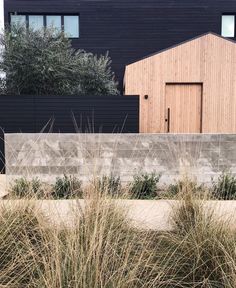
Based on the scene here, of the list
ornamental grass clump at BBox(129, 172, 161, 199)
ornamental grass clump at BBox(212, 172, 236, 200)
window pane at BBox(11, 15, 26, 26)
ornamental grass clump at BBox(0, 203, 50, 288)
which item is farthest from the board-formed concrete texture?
window pane at BBox(11, 15, 26, 26)

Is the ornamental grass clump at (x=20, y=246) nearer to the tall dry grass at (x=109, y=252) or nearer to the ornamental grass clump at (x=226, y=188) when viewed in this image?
the tall dry grass at (x=109, y=252)

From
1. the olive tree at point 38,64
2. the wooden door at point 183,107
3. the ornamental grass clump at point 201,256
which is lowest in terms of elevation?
the ornamental grass clump at point 201,256

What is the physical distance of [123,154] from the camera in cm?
736

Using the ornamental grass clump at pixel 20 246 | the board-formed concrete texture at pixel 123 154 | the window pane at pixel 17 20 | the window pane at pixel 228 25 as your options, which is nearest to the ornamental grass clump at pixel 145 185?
the board-formed concrete texture at pixel 123 154

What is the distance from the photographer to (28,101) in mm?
9422

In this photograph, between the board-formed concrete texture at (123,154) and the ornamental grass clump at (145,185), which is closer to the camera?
the ornamental grass clump at (145,185)

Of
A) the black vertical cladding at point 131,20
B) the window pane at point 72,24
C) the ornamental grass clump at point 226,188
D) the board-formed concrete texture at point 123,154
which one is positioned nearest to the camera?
the ornamental grass clump at point 226,188

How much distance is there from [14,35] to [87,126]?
229 inches

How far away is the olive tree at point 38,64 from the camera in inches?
481

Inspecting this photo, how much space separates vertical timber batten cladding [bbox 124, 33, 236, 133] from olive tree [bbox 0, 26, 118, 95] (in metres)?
2.05

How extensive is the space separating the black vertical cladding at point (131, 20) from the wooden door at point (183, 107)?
6.90 meters

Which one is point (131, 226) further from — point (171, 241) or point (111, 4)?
point (111, 4)

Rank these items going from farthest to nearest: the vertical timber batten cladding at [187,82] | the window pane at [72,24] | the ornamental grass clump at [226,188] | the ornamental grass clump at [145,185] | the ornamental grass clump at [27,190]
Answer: the window pane at [72,24], the vertical timber batten cladding at [187,82], the ornamental grass clump at [145,185], the ornamental grass clump at [226,188], the ornamental grass clump at [27,190]

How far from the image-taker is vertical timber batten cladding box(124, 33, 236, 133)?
519 inches
